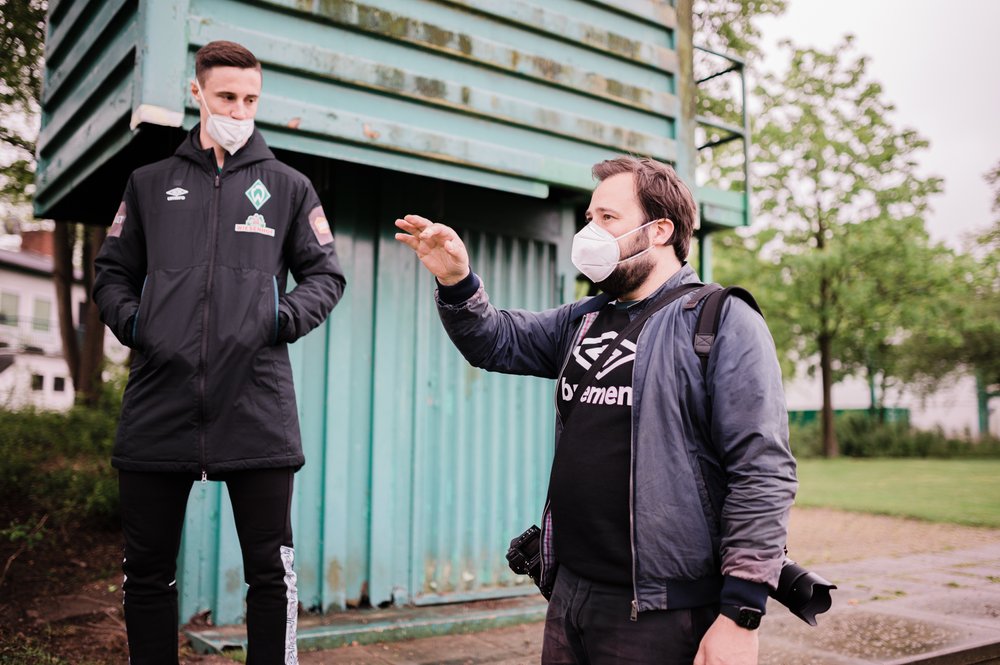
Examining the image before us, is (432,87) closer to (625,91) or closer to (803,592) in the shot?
(625,91)

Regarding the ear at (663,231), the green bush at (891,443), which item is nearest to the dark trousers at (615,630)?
the ear at (663,231)

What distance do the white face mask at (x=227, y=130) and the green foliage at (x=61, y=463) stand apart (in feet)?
15.3

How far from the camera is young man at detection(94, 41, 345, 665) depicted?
276 cm

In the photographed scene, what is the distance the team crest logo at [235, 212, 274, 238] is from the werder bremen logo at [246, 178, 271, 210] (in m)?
0.04

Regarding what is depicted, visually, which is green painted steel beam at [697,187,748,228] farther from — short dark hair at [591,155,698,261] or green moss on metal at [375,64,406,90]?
short dark hair at [591,155,698,261]

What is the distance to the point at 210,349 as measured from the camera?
2785 millimetres

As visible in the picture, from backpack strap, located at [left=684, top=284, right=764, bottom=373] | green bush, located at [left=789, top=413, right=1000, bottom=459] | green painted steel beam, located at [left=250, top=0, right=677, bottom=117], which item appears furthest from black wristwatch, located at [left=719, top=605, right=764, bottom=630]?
green bush, located at [left=789, top=413, right=1000, bottom=459]

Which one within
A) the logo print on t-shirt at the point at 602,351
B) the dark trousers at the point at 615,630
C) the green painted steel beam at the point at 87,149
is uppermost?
the green painted steel beam at the point at 87,149

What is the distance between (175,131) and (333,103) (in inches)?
31.8

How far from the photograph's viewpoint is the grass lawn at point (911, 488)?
459 inches

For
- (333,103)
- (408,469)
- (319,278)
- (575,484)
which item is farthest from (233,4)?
(575,484)

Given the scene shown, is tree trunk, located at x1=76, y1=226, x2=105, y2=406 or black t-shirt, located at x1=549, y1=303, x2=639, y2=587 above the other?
tree trunk, located at x1=76, y1=226, x2=105, y2=406

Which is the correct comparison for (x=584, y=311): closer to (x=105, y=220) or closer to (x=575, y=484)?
(x=575, y=484)

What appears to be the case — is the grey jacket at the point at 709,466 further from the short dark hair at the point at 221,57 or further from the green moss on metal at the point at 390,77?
the green moss on metal at the point at 390,77
